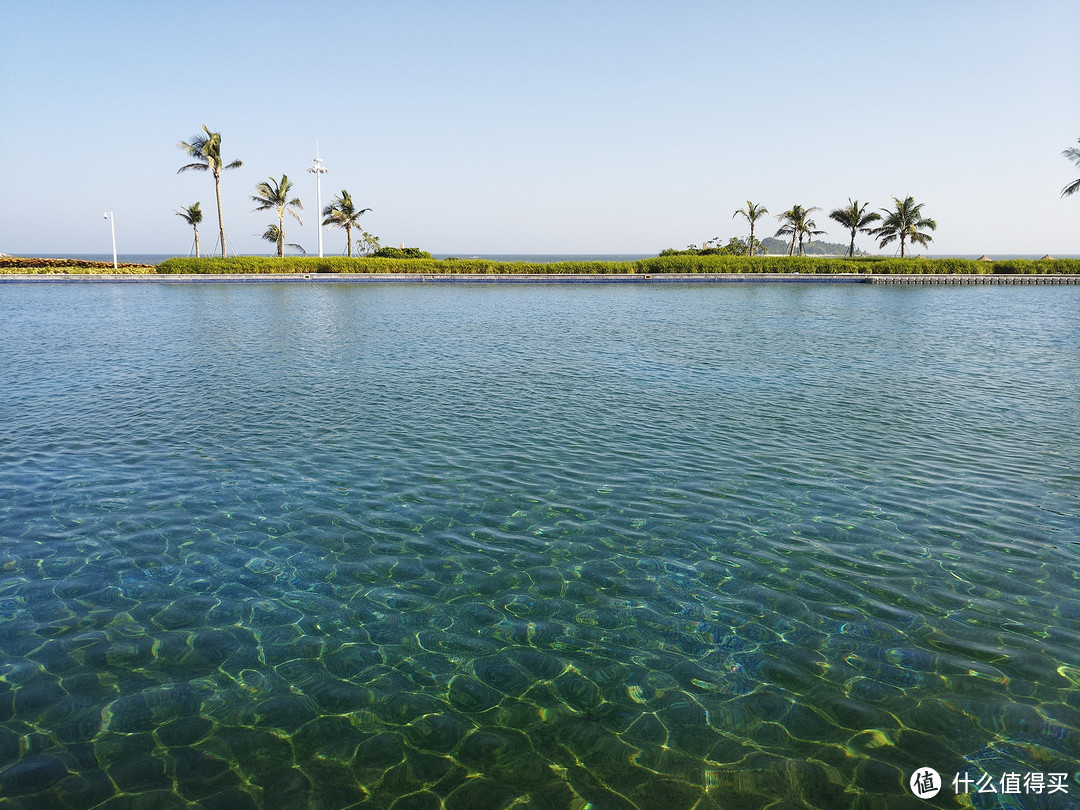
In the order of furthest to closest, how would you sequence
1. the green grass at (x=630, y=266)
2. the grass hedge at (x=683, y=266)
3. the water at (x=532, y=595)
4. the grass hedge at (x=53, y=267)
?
the grass hedge at (x=683, y=266)
the green grass at (x=630, y=266)
the grass hedge at (x=53, y=267)
the water at (x=532, y=595)

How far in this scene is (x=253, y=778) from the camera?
4512 millimetres

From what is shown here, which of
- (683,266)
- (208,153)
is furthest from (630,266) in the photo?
(208,153)

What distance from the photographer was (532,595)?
6.80 metres

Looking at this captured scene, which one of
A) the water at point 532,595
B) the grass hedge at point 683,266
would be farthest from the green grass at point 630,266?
the water at point 532,595

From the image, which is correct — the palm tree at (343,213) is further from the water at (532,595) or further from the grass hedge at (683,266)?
the water at (532,595)

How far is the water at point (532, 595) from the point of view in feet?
15.4

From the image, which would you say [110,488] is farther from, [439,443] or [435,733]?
[435,733]

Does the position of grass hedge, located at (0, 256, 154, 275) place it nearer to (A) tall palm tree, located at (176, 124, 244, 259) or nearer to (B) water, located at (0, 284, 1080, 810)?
(A) tall palm tree, located at (176, 124, 244, 259)

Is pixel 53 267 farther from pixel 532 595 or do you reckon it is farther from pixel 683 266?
pixel 532 595

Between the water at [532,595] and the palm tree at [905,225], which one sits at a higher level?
the palm tree at [905,225]

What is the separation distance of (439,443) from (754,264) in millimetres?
54190

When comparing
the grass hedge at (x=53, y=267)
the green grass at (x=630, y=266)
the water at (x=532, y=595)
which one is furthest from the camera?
the green grass at (x=630, y=266)

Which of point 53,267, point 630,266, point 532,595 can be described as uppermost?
point 630,266

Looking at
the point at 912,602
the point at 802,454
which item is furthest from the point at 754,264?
the point at 912,602
